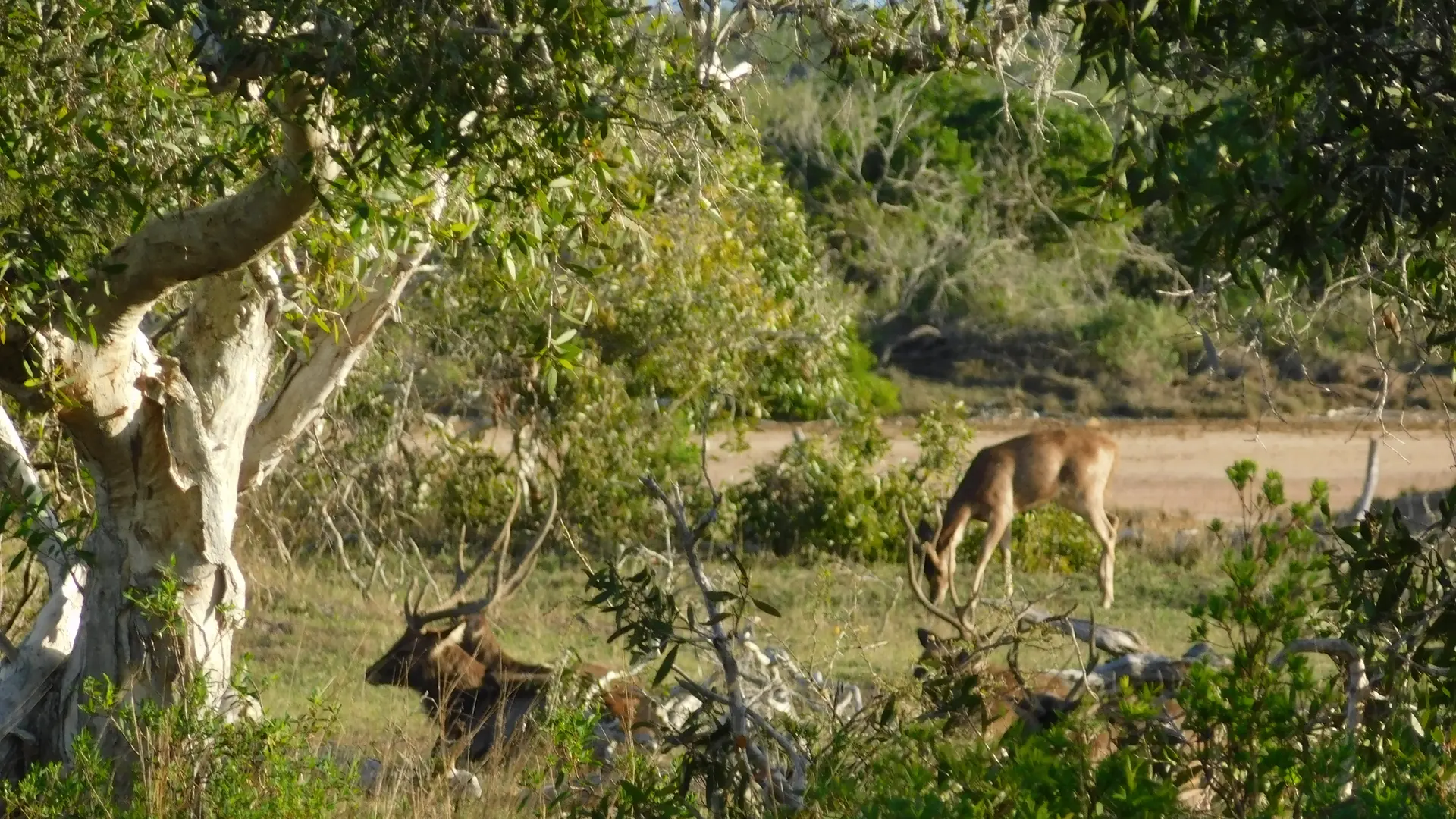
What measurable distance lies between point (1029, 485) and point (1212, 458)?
8.05 metres

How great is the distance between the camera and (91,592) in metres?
5.73

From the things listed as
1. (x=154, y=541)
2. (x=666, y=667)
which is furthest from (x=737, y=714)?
(x=154, y=541)

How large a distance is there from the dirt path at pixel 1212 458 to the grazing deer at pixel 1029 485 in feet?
8.59

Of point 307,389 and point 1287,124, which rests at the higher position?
point 1287,124

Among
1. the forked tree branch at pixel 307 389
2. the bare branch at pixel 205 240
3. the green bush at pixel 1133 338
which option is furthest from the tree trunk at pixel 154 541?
the green bush at pixel 1133 338

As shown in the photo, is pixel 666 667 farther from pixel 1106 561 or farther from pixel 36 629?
pixel 1106 561

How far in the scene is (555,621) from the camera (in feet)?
38.4

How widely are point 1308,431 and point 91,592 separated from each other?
20.4m

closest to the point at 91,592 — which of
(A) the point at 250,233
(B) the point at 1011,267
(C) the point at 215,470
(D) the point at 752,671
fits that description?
(C) the point at 215,470

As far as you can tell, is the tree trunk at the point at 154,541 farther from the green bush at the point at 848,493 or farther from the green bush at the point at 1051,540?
the green bush at the point at 1051,540

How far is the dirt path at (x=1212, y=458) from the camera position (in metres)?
18.1

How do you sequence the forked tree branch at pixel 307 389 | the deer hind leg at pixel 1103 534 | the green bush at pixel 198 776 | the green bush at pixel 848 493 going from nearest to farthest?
1. the green bush at pixel 198 776
2. the forked tree branch at pixel 307 389
3. the deer hind leg at pixel 1103 534
4. the green bush at pixel 848 493

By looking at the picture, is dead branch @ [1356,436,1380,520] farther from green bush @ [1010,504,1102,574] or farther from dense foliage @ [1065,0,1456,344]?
green bush @ [1010,504,1102,574]

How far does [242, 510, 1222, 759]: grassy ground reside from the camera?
28.9ft
